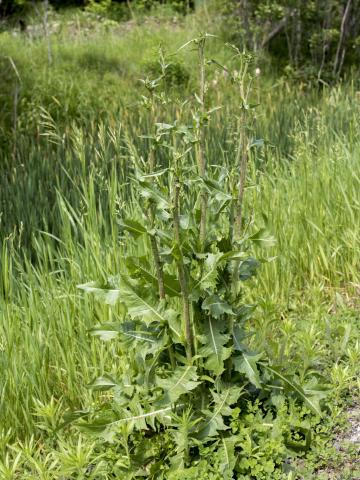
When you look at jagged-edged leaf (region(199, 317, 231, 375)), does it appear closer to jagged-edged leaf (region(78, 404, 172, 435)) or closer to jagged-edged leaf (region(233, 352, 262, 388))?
jagged-edged leaf (region(233, 352, 262, 388))

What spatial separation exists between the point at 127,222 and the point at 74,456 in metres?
0.65

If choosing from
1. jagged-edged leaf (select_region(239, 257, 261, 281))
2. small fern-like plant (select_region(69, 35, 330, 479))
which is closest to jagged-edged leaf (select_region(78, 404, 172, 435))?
small fern-like plant (select_region(69, 35, 330, 479))

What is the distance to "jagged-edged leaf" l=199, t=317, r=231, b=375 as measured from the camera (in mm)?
1772

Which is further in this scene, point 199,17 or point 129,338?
point 199,17

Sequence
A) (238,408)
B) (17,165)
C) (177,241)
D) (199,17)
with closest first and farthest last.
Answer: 1. (177,241)
2. (238,408)
3. (17,165)
4. (199,17)

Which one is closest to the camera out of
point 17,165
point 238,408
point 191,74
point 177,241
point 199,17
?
point 177,241

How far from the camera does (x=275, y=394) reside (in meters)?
1.95

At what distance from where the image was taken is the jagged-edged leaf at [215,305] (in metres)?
1.76

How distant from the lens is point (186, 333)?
5.99 feet

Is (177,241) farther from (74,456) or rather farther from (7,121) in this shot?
(7,121)

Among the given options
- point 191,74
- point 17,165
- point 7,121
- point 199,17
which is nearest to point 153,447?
point 17,165

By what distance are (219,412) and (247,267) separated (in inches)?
16.2

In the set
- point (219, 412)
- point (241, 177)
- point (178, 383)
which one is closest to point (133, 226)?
point (241, 177)

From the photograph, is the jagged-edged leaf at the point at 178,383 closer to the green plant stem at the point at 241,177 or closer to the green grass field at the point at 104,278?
the green grass field at the point at 104,278
